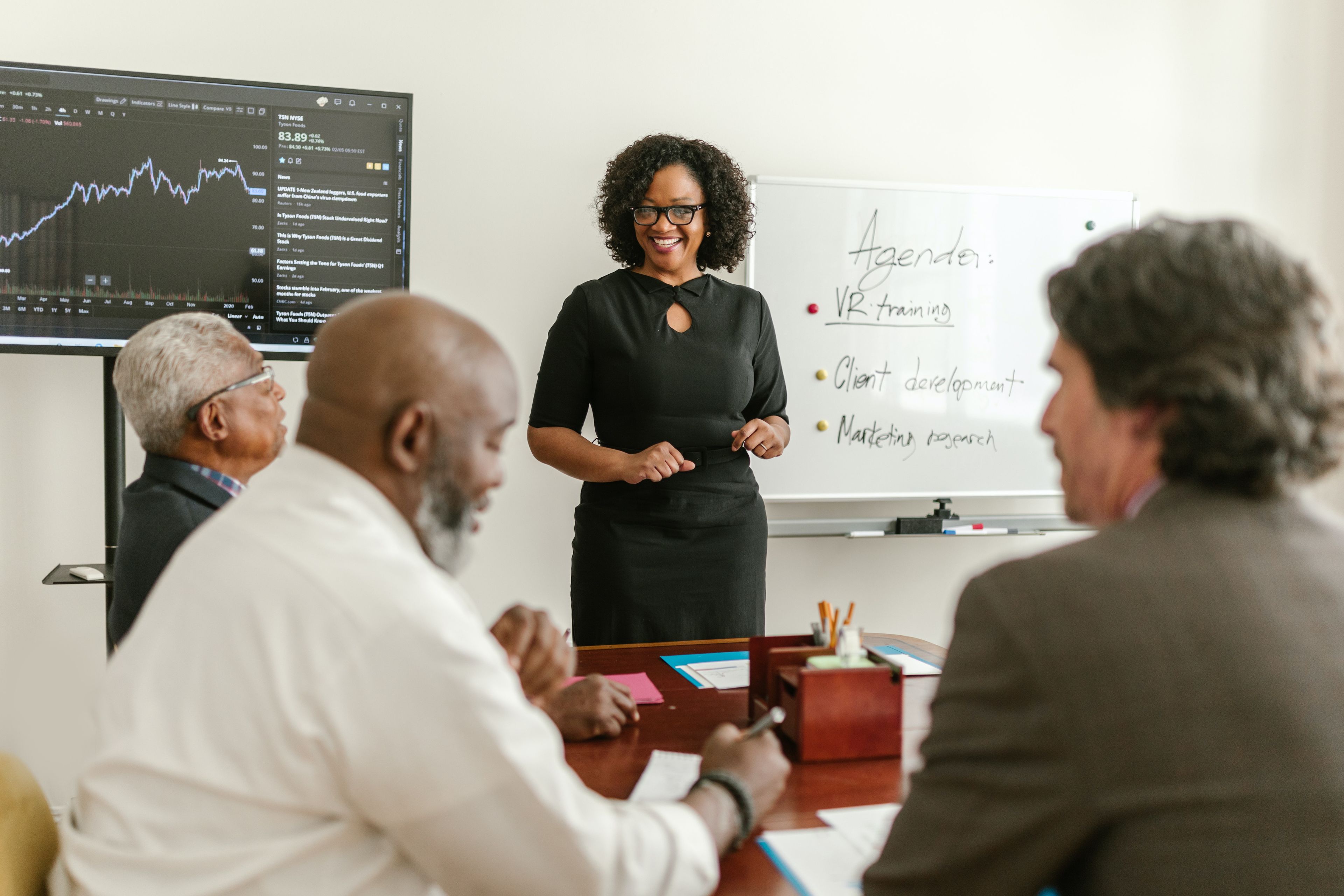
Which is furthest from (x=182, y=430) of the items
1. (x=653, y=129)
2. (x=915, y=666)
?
(x=653, y=129)

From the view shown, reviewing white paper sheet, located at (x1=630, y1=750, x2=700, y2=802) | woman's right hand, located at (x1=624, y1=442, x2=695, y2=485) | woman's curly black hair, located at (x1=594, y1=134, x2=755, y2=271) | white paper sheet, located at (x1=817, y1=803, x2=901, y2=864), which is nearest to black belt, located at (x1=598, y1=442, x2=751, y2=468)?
woman's right hand, located at (x1=624, y1=442, x2=695, y2=485)

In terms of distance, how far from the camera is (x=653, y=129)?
11.2ft

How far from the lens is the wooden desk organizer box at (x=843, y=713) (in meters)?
1.43

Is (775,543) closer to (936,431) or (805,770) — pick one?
(936,431)

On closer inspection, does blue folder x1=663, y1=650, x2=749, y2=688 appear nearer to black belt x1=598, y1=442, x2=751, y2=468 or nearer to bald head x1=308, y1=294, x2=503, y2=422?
black belt x1=598, y1=442, x2=751, y2=468

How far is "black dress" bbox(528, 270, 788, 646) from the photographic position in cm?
254

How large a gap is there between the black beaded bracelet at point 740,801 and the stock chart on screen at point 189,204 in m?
2.13

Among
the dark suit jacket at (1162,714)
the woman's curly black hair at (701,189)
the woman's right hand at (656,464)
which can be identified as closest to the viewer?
the dark suit jacket at (1162,714)

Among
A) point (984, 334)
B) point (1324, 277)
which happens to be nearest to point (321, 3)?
point (984, 334)

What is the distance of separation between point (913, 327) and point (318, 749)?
121 inches

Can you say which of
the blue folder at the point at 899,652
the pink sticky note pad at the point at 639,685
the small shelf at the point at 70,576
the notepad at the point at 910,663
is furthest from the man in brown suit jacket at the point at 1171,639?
the small shelf at the point at 70,576

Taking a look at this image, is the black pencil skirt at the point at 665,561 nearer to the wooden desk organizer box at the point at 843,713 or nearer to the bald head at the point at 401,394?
the wooden desk organizer box at the point at 843,713

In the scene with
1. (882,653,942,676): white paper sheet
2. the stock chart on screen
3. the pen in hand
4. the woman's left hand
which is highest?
the stock chart on screen

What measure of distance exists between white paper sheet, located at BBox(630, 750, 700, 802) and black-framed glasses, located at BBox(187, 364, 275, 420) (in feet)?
3.14
